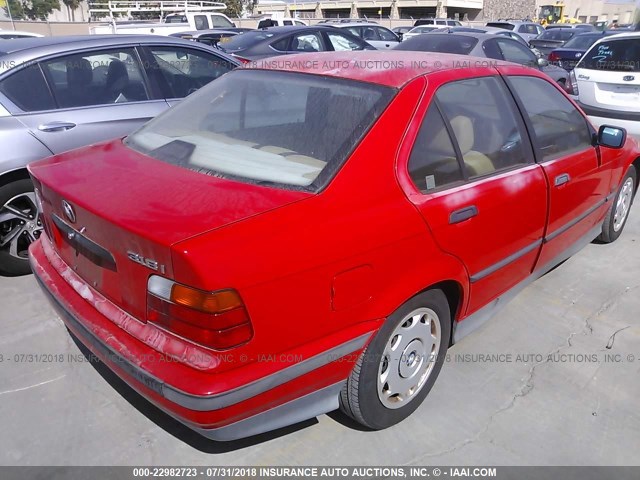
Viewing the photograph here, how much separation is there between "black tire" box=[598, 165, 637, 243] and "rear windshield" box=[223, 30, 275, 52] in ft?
25.0

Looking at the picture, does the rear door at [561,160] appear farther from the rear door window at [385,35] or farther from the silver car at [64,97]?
the rear door window at [385,35]

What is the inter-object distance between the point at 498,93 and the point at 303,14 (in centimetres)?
6452

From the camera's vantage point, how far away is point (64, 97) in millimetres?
4023

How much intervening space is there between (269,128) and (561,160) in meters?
1.76

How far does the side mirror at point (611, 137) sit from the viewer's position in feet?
11.5

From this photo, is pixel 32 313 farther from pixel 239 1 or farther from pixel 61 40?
pixel 239 1

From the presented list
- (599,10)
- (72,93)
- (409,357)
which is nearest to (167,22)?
(72,93)

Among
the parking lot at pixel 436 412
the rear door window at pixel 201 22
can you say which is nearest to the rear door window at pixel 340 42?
the parking lot at pixel 436 412

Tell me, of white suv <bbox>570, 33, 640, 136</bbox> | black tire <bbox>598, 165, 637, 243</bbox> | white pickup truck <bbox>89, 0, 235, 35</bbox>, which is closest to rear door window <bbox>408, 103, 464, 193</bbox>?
black tire <bbox>598, 165, 637, 243</bbox>

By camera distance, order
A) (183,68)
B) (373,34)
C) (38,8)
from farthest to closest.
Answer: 1. (38,8)
2. (373,34)
3. (183,68)

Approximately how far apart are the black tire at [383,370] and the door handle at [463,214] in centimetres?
34

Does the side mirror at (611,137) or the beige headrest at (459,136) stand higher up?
the beige headrest at (459,136)

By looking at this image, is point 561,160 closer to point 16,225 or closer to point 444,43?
point 16,225

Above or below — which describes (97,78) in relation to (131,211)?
above
